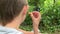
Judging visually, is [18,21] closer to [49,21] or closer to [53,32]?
[53,32]

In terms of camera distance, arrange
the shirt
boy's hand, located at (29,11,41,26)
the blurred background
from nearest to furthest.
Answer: the shirt → boy's hand, located at (29,11,41,26) → the blurred background

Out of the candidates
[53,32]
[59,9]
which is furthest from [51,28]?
[59,9]

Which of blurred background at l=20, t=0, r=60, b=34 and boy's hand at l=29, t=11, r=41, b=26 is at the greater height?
blurred background at l=20, t=0, r=60, b=34

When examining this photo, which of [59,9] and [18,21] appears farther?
[59,9]

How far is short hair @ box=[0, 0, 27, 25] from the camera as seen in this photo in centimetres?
74

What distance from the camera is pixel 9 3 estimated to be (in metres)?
0.74

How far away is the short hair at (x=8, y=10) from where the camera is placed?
740 millimetres

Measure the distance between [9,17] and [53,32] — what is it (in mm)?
3202

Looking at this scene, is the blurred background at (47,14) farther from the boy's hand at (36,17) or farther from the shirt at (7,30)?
the shirt at (7,30)

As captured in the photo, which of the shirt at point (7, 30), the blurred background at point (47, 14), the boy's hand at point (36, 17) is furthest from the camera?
the blurred background at point (47, 14)

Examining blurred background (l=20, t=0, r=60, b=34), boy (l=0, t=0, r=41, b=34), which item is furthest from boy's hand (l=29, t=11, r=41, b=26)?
blurred background (l=20, t=0, r=60, b=34)

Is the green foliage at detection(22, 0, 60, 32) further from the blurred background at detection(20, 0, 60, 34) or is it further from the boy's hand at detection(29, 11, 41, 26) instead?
the boy's hand at detection(29, 11, 41, 26)

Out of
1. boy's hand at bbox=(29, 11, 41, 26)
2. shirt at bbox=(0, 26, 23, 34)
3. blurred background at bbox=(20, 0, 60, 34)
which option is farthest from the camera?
blurred background at bbox=(20, 0, 60, 34)

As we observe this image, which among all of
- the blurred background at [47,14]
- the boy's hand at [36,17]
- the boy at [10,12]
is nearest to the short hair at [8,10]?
the boy at [10,12]
